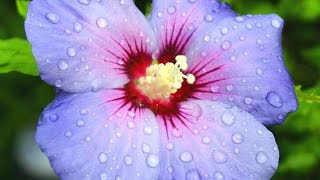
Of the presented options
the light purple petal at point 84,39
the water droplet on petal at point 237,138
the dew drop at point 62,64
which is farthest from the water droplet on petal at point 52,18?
the water droplet on petal at point 237,138

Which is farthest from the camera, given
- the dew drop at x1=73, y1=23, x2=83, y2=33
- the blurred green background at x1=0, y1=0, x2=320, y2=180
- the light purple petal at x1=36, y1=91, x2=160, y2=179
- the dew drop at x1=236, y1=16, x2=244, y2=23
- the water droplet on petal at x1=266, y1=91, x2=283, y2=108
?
the blurred green background at x1=0, y1=0, x2=320, y2=180

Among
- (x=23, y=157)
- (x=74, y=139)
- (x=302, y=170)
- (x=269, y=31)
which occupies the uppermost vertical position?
(x=269, y=31)

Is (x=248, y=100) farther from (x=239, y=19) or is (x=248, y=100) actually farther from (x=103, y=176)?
(x=103, y=176)

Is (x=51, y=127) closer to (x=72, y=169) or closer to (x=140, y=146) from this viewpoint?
(x=72, y=169)

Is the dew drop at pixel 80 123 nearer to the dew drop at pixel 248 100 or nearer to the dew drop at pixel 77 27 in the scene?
the dew drop at pixel 77 27

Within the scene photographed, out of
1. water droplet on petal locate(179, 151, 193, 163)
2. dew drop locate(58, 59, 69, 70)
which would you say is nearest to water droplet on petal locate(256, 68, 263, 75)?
water droplet on petal locate(179, 151, 193, 163)

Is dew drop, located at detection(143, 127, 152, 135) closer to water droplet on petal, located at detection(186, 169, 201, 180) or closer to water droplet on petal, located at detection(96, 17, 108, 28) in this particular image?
water droplet on petal, located at detection(186, 169, 201, 180)

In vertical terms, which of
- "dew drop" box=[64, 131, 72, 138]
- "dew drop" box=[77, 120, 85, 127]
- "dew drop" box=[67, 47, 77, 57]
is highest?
"dew drop" box=[67, 47, 77, 57]

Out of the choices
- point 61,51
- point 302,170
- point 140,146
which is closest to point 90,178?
point 140,146
